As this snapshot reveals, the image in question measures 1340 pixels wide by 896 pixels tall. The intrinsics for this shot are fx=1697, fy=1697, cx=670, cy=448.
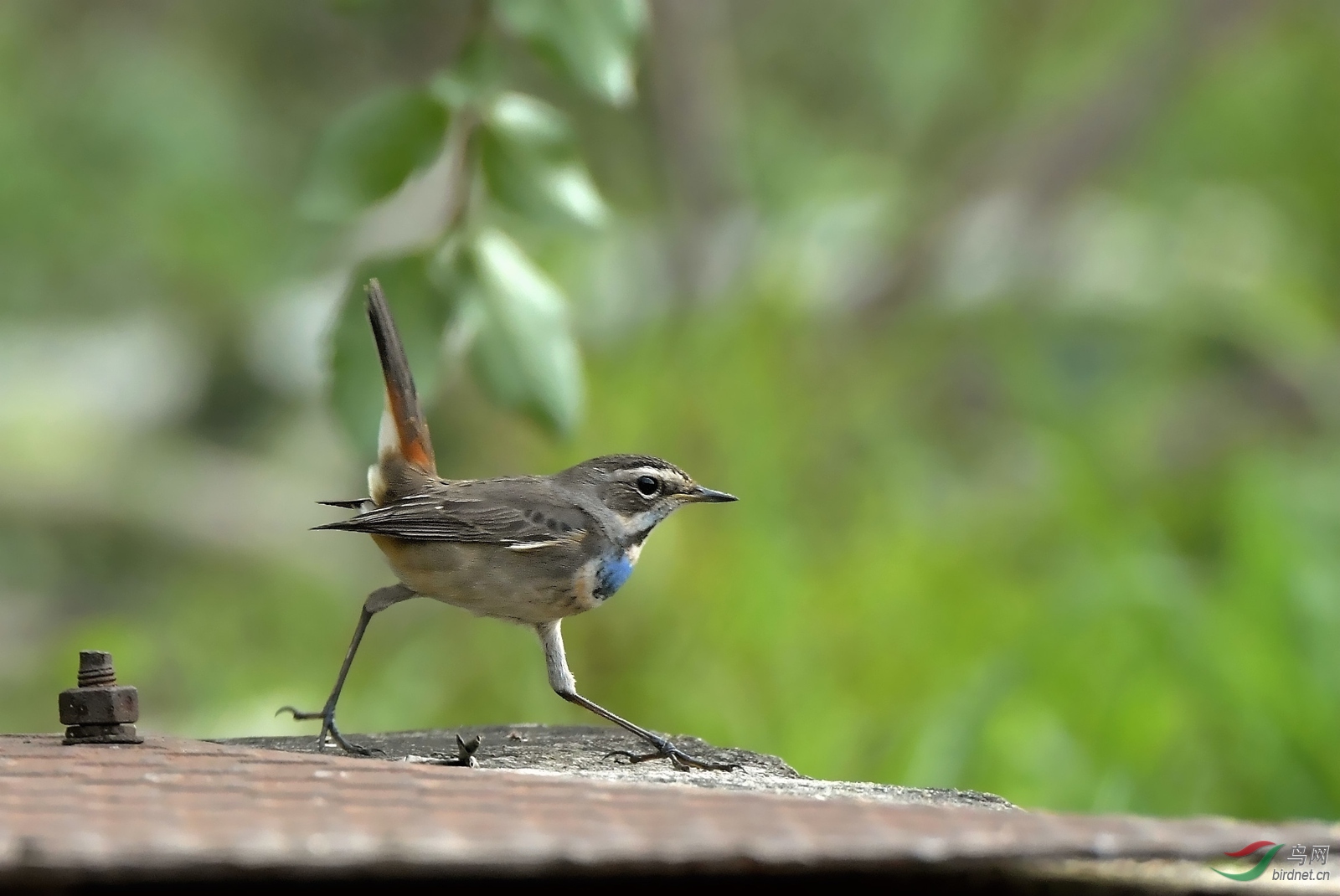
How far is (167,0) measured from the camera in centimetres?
1491

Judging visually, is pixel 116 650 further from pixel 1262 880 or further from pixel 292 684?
pixel 1262 880

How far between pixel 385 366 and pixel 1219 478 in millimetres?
7678

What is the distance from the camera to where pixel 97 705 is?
8.23 ft

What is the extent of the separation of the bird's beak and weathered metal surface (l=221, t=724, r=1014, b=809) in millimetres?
716

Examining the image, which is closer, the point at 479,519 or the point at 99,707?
the point at 99,707

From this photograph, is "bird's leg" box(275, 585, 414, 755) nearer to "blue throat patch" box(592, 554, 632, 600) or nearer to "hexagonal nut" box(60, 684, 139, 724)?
"blue throat patch" box(592, 554, 632, 600)

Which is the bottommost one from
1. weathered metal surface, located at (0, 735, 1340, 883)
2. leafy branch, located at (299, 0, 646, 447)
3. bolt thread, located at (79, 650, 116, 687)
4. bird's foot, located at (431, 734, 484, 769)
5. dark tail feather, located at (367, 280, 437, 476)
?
weathered metal surface, located at (0, 735, 1340, 883)

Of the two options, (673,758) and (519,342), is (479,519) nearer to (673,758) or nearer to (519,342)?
(519,342)

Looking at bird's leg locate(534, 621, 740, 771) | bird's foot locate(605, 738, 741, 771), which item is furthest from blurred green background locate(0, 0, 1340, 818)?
bird's foot locate(605, 738, 741, 771)

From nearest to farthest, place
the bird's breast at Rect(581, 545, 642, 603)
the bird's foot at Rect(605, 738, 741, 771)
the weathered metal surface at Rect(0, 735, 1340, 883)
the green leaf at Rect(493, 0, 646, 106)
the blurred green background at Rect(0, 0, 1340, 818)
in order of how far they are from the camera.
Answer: the weathered metal surface at Rect(0, 735, 1340, 883)
the bird's foot at Rect(605, 738, 741, 771)
the green leaf at Rect(493, 0, 646, 106)
the bird's breast at Rect(581, 545, 642, 603)
the blurred green background at Rect(0, 0, 1340, 818)

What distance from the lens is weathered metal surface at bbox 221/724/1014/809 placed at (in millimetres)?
2557

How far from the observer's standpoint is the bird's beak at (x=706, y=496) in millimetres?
4191

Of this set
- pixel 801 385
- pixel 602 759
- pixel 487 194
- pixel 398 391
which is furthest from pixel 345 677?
pixel 801 385

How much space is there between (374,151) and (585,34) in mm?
501
